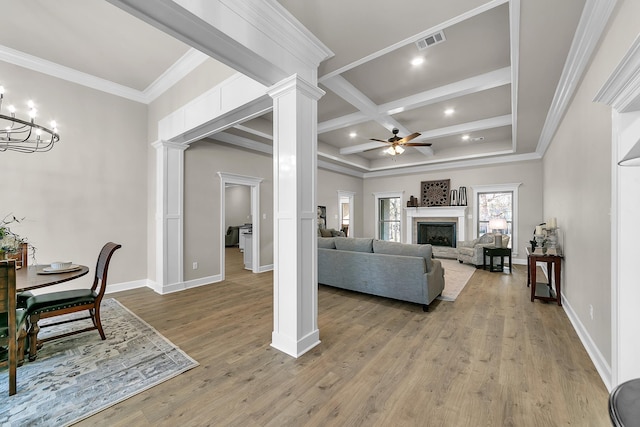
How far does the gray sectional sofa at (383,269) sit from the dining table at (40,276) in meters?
3.09

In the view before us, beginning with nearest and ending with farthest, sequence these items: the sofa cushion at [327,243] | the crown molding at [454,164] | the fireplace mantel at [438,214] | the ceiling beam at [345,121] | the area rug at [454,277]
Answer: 1. the area rug at [454,277]
2. the sofa cushion at [327,243]
3. the ceiling beam at [345,121]
4. the crown molding at [454,164]
5. the fireplace mantel at [438,214]

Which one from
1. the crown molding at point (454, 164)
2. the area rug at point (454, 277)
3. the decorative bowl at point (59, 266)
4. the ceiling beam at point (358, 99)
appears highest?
the ceiling beam at point (358, 99)

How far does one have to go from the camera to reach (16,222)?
3.43 m

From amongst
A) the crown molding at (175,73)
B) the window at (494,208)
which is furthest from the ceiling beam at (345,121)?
the window at (494,208)

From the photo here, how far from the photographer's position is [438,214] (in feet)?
26.3

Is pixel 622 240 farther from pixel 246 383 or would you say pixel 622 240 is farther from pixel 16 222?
pixel 16 222

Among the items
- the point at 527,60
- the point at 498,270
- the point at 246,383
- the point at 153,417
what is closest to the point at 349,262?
the point at 246,383

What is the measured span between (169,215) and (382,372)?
394 cm

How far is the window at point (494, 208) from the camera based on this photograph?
7.11 meters

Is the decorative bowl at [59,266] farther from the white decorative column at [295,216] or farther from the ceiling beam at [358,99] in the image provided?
the ceiling beam at [358,99]

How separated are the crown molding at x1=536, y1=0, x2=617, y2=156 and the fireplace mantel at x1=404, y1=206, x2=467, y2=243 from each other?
13.4ft

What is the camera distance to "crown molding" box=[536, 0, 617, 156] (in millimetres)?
1885

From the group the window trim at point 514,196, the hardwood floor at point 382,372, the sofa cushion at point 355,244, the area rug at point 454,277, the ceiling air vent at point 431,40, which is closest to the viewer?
the hardwood floor at point 382,372

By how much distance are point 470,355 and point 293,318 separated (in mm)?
1649
